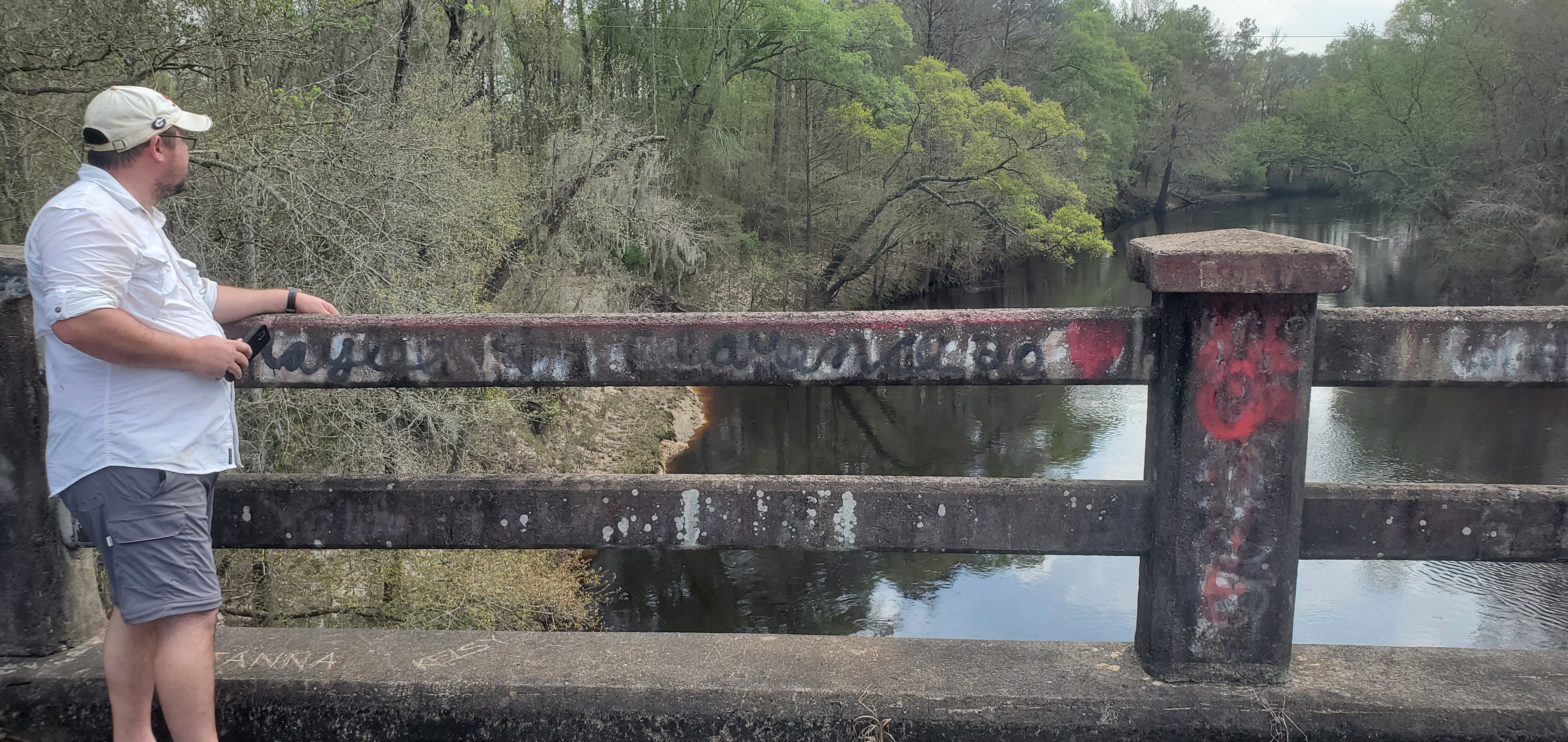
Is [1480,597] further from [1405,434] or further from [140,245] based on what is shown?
[140,245]

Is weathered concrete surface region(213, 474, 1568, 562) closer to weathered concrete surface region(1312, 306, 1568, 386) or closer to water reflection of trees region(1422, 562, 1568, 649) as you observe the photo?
weathered concrete surface region(1312, 306, 1568, 386)

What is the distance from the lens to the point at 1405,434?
1543 centimetres

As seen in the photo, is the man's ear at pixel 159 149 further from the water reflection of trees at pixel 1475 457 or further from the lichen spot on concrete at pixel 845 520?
the water reflection of trees at pixel 1475 457

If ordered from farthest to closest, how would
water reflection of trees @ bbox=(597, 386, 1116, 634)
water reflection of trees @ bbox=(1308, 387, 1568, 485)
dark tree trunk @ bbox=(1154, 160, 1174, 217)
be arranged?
1. dark tree trunk @ bbox=(1154, 160, 1174, 217)
2. water reflection of trees @ bbox=(1308, 387, 1568, 485)
3. water reflection of trees @ bbox=(597, 386, 1116, 634)

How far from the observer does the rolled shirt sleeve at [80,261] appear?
1.91m

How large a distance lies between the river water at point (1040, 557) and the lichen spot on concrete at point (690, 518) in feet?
13.6

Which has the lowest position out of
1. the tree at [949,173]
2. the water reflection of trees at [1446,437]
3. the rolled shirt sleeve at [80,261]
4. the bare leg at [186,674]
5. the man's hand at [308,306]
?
the water reflection of trees at [1446,437]

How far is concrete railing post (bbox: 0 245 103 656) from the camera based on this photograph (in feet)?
7.45

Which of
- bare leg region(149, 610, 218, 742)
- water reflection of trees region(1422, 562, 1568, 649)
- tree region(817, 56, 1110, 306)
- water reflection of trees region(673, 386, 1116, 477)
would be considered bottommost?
water reflection of trees region(1422, 562, 1568, 649)

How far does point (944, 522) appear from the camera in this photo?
2.28 m

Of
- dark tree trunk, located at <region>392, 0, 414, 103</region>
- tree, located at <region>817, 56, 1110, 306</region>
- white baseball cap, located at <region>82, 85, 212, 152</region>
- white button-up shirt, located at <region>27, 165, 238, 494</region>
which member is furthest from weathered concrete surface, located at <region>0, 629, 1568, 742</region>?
tree, located at <region>817, 56, 1110, 306</region>

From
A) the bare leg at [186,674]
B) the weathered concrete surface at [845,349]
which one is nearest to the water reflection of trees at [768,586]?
the weathered concrete surface at [845,349]

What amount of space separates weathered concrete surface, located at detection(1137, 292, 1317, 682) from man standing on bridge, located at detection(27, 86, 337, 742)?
6.55 ft

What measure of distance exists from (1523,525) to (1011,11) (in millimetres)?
36033
